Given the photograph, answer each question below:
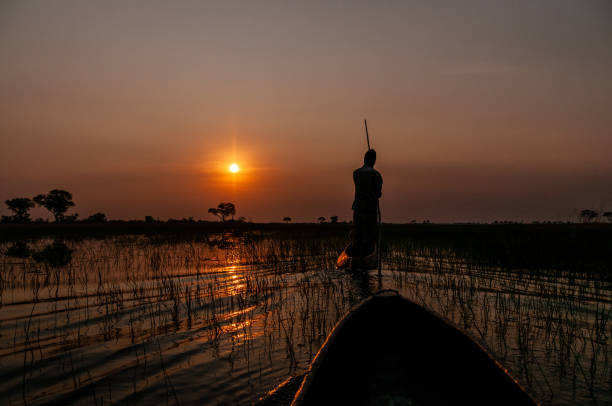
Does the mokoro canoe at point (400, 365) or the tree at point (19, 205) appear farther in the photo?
the tree at point (19, 205)

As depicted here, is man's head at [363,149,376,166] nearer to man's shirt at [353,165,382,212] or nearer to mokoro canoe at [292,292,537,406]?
man's shirt at [353,165,382,212]

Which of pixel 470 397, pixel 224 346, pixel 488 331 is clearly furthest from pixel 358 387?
pixel 488 331

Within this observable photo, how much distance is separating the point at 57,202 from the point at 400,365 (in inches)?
3352

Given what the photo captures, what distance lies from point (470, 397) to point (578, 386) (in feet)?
4.72

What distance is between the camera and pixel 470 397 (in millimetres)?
2498

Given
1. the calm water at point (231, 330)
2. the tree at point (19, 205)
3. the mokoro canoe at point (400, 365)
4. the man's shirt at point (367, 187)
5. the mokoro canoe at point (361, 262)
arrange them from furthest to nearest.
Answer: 1. the tree at point (19, 205)
2. the man's shirt at point (367, 187)
3. the mokoro canoe at point (361, 262)
4. the calm water at point (231, 330)
5. the mokoro canoe at point (400, 365)

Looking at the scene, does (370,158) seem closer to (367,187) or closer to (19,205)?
(367,187)

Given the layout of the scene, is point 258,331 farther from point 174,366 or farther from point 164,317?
point 164,317

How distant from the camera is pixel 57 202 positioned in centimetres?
7012

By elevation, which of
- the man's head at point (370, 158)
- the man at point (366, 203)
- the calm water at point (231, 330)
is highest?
the man's head at point (370, 158)

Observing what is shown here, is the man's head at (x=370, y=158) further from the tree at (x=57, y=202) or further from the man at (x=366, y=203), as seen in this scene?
the tree at (x=57, y=202)

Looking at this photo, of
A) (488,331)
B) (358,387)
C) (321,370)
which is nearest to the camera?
(321,370)

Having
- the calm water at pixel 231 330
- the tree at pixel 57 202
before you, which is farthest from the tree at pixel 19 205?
the calm water at pixel 231 330

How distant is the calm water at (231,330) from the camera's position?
3.07 meters
